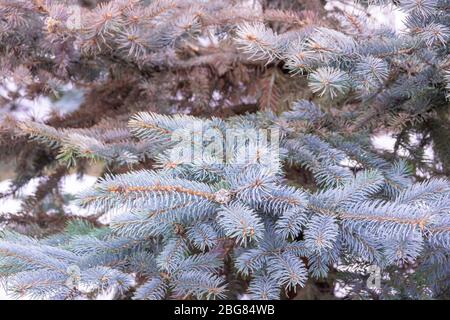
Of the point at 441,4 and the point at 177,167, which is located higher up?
the point at 441,4

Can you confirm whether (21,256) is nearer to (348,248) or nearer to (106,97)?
(348,248)

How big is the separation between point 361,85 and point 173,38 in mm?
620

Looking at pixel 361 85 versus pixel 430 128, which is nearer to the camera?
pixel 361 85

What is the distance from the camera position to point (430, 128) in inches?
68.4

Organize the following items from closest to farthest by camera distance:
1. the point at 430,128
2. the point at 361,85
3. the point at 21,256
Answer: the point at 21,256 < the point at 361,85 < the point at 430,128

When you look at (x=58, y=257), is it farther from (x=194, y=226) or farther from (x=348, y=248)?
(x=348, y=248)

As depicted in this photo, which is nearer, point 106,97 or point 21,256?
point 21,256

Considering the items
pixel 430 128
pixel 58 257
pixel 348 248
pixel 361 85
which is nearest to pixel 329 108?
pixel 430 128

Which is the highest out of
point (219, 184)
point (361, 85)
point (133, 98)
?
point (133, 98)

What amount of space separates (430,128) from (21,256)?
4.14 ft

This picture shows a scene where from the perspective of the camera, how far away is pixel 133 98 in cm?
222

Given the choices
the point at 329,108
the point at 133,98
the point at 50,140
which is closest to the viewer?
the point at 50,140

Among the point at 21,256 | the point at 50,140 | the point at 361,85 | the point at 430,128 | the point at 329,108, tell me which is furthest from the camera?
the point at 329,108

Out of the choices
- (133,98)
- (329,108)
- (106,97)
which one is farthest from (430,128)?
(106,97)
